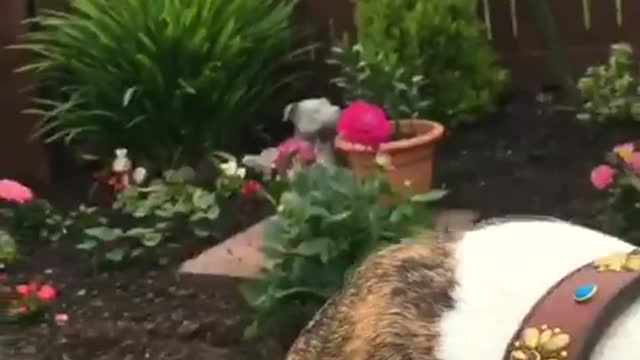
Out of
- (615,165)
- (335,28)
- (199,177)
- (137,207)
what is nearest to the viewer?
(615,165)

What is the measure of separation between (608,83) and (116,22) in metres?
2.14

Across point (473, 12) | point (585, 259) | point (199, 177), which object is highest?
point (585, 259)

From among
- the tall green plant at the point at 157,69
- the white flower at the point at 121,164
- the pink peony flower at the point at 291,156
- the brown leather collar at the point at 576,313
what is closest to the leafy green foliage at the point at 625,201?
the pink peony flower at the point at 291,156

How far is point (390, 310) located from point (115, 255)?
140 inches

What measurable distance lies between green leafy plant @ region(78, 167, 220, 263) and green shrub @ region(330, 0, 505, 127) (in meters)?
1.02

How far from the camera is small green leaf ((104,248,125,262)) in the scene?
5.25 metres

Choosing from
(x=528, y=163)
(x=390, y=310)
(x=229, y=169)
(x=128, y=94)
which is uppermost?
(x=390, y=310)

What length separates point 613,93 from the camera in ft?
21.9

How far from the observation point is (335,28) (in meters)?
7.51

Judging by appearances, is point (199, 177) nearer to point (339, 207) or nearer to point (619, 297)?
point (339, 207)

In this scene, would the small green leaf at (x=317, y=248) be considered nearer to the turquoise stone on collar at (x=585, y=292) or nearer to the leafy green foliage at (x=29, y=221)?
the leafy green foliage at (x=29, y=221)

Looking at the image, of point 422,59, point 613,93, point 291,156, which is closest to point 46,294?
point 291,156

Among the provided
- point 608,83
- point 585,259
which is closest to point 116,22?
point 608,83

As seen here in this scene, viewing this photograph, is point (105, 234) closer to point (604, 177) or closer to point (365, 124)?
point (365, 124)
